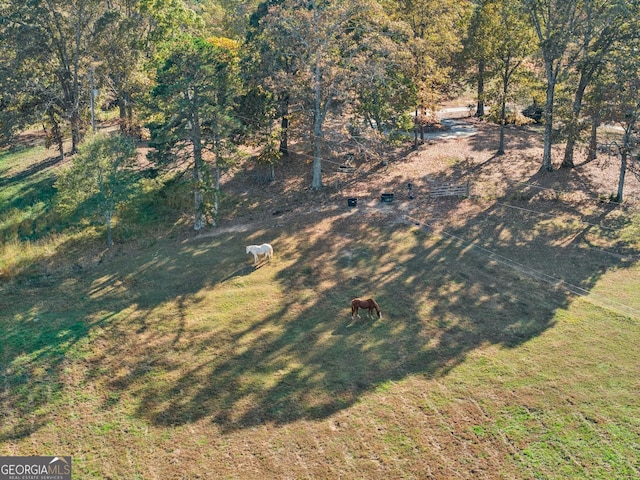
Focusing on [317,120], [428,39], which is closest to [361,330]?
[317,120]

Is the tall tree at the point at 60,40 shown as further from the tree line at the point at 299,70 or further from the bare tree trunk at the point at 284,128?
the bare tree trunk at the point at 284,128

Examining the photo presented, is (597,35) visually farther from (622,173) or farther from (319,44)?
(319,44)

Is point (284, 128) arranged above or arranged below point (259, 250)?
above

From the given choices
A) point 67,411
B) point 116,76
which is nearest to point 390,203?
point 67,411

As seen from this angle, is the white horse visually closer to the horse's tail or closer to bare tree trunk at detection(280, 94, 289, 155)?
the horse's tail

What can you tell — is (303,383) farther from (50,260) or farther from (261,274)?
(50,260)
